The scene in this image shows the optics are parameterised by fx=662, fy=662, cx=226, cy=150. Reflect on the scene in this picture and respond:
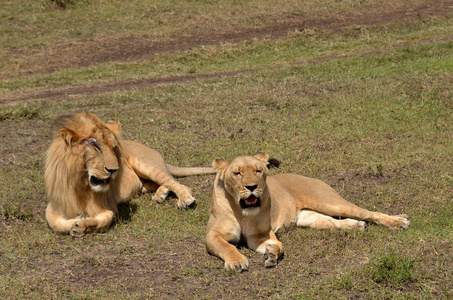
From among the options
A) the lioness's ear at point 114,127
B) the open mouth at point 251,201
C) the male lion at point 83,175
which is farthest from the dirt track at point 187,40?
the open mouth at point 251,201

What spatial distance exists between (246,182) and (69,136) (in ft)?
4.98

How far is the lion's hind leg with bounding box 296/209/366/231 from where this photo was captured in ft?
16.4

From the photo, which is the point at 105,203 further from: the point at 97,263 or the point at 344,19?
the point at 344,19

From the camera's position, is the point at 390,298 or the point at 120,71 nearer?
the point at 390,298

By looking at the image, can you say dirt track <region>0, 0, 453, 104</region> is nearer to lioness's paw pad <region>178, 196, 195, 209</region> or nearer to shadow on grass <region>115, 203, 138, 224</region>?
shadow on grass <region>115, 203, 138, 224</region>

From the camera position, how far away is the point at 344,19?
15562 mm

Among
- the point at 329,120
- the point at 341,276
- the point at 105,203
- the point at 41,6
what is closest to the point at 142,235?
the point at 105,203

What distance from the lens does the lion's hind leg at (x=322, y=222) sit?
16.4 feet

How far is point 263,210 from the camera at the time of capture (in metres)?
4.74

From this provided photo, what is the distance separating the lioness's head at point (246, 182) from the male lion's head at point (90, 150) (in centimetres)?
97

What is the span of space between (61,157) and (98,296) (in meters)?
1.52

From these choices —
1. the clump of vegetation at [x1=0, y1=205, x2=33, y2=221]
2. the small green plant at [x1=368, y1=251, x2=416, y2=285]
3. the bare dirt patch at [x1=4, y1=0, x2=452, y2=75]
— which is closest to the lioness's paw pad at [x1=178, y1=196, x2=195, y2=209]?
the clump of vegetation at [x1=0, y1=205, x2=33, y2=221]

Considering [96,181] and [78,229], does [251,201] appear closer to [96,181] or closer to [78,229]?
[96,181]

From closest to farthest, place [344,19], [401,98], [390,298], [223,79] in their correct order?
[390,298], [401,98], [223,79], [344,19]
